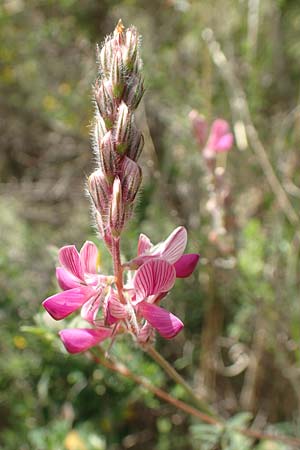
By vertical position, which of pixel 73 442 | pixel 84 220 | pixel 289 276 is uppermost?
pixel 84 220

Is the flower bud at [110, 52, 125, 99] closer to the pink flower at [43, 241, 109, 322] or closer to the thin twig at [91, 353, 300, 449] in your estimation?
the pink flower at [43, 241, 109, 322]

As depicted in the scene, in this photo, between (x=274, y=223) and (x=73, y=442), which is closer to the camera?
(x=73, y=442)

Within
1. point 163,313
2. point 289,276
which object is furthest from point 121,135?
point 289,276

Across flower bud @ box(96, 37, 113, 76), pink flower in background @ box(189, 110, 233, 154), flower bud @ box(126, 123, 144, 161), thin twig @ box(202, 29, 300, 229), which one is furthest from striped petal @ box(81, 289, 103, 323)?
thin twig @ box(202, 29, 300, 229)

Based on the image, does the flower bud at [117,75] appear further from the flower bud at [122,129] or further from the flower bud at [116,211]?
the flower bud at [116,211]

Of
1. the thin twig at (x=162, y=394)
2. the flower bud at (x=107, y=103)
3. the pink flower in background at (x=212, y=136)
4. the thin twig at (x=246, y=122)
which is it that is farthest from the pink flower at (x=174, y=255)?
the thin twig at (x=246, y=122)

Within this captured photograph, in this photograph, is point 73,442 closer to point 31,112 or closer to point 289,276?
point 289,276

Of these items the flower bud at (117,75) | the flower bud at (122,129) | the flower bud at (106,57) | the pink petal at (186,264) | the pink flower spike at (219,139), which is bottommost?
the pink petal at (186,264)
